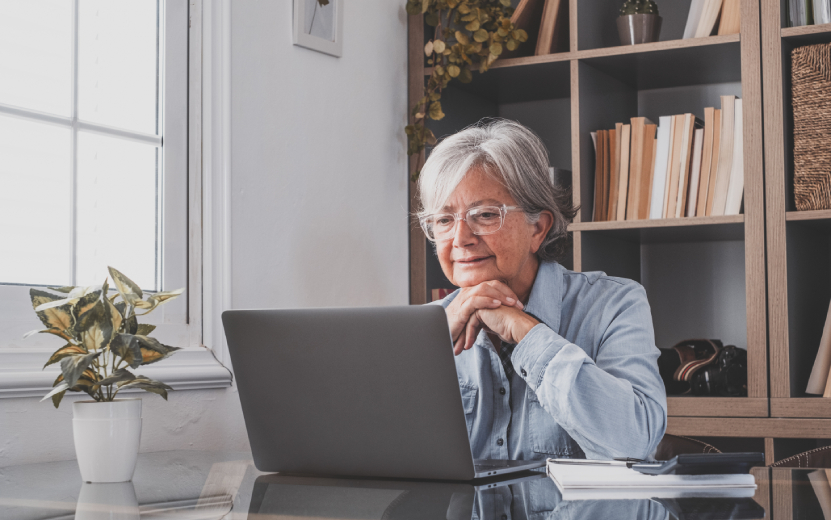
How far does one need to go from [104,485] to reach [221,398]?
25.2 inches

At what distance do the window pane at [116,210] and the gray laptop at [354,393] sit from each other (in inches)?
24.8

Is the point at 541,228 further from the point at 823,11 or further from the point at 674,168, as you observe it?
the point at 823,11

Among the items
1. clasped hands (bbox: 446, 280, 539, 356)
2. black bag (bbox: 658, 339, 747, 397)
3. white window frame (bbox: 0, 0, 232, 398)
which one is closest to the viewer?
clasped hands (bbox: 446, 280, 539, 356)

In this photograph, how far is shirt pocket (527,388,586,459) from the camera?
4.70 ft

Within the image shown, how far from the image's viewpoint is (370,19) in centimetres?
227

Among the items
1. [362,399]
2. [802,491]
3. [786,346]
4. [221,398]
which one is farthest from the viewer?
[786,346]

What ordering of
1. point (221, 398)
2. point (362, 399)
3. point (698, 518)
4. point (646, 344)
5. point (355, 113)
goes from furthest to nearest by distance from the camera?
point (355, 113) → point (221, 398) → point (646, 344) → point (362, 399) → point (698, 518)

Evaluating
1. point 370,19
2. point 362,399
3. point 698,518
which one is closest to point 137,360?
point 362,399

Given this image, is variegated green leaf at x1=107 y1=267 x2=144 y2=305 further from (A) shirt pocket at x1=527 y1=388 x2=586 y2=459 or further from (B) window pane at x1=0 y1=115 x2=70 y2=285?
(A) shirt pocket at x1=527 y1=388 x2=586 y2=459

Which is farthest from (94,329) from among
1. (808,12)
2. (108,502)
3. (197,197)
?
(808,12)

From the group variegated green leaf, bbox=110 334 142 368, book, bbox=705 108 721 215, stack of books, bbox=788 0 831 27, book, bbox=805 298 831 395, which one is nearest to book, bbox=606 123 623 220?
book, bbox=705 108 721 215

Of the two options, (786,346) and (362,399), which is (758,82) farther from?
(362,399)

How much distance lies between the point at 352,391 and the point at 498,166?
63 centimetres

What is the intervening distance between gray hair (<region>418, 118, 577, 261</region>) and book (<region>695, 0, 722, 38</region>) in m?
0.83
